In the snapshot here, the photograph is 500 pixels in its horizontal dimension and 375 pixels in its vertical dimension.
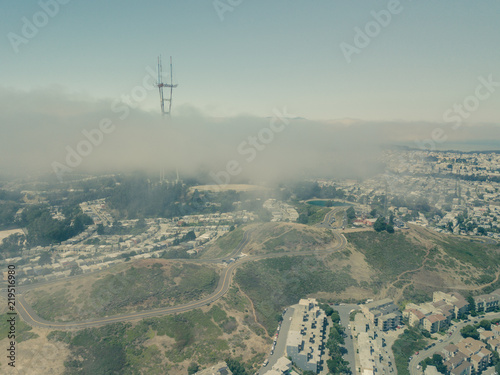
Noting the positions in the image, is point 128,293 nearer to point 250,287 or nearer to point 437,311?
point 250,287

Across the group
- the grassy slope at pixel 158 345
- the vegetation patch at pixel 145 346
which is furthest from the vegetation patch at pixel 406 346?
the vegetation patch at pixel 145 346

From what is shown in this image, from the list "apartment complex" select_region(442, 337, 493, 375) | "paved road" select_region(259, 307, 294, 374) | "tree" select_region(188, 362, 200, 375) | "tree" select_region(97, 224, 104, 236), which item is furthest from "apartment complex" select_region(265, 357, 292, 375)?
"tree" select_region(97, 224, 104, 236)

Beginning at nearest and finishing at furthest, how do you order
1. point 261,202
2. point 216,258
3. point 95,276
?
point 95,276
point 216,258
point 261,202

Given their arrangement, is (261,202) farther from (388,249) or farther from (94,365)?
(94,365)

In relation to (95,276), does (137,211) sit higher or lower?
lower

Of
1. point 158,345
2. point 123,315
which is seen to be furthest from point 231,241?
point 158,345

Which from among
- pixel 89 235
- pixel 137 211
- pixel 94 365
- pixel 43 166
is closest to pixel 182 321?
pixel 94 365
